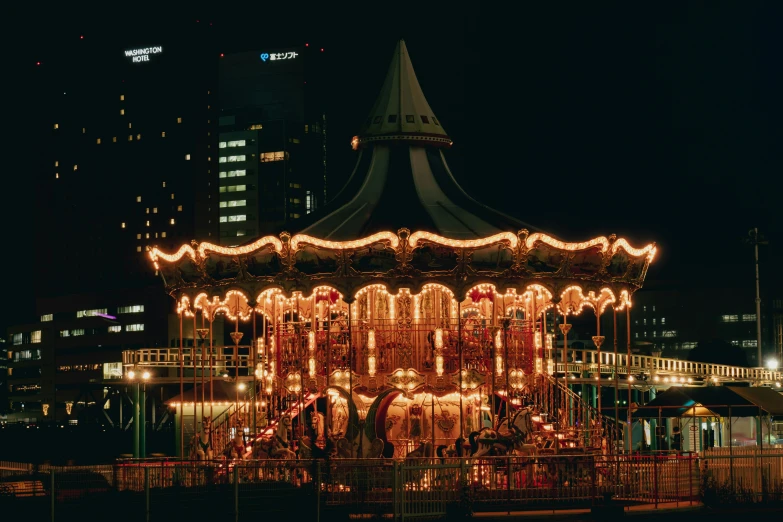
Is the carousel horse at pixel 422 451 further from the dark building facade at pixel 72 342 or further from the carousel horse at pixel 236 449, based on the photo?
the dark building facade at pixel 72 342

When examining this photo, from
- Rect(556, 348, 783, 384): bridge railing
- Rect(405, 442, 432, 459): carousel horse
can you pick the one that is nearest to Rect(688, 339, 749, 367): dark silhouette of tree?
Rect(556, 348, 783, 384): bridge railing

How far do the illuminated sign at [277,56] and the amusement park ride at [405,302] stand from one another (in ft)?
526

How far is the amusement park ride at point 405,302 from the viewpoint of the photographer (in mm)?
29234

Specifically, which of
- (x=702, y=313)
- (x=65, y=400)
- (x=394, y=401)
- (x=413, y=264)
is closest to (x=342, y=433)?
(x=394, y=401)

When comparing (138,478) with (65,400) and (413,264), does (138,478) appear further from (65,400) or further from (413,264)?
(65,400)

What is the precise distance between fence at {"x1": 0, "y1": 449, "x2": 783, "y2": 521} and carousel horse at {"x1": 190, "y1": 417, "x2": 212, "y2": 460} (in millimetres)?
4483

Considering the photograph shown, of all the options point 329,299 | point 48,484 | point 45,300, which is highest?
point 45,300

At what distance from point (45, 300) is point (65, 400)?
64.2 ft

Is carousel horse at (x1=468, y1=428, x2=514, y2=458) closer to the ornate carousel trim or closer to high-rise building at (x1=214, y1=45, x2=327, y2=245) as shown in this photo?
the ornate carousel trim

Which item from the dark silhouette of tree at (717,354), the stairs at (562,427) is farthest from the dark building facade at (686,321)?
the stairs at (562,427)

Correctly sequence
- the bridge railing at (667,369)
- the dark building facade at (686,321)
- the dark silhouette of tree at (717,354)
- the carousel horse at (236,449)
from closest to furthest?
the carousel horse at (236,449), the bridge railing at (667,369), the dark silhouette of tree at (717,354), the dark building facade at (686,321)

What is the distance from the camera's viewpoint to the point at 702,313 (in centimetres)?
15500

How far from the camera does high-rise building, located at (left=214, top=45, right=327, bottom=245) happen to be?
191250 millimetres

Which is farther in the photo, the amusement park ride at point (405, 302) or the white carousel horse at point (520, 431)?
the amusement park ride at point (405, 302)
